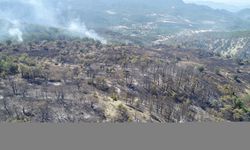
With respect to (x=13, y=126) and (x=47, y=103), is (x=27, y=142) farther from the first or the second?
(x=47, y=103)

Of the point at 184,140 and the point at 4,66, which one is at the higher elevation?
the point at 184,140

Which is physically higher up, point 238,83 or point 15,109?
point 15,109

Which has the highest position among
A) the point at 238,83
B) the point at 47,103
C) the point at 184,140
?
the point at 184,140

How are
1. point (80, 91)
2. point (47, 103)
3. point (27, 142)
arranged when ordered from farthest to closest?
point (80, 91) → point (47, 103) → point (27, 142)

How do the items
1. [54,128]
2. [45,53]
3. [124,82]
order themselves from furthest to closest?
[45,53]
[124,82]
[54,128]

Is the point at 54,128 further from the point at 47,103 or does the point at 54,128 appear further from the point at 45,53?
the point at 45,53

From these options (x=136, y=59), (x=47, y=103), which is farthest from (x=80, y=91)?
(x=136, y=59)

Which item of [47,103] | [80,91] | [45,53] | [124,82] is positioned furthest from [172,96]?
[45,53]

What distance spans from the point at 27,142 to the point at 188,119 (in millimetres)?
43875

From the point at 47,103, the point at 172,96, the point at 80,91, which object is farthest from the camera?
the point at 172,96

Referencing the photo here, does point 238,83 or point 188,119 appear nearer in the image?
point 188,119

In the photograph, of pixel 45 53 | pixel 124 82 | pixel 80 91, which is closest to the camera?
pixel 80 91

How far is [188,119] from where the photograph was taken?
64.9 metres

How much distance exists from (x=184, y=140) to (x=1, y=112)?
128ft
